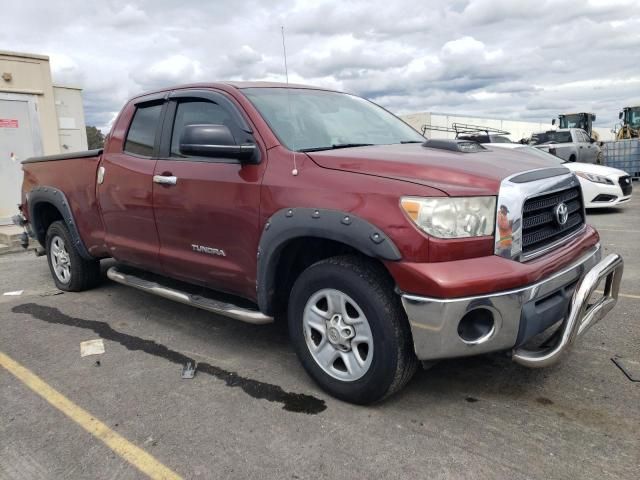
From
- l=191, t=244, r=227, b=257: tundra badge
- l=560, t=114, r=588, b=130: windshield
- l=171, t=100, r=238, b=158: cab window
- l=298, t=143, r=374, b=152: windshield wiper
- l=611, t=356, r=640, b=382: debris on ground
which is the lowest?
l=611, t=356, r=640, b=382: debris on ground

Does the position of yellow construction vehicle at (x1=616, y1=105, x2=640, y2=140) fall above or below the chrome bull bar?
above

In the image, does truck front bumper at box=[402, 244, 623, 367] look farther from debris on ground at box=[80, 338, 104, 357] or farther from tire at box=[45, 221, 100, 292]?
tire at box=[45, 221, 100, 292]

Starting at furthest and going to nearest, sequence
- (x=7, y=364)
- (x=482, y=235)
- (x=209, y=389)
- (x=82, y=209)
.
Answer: (x=82, y=209) < (x=7, y=364) < (x=209, y=389) < (x=482, y=235)

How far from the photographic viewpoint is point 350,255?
9.58ft

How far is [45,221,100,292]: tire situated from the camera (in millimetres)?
5258

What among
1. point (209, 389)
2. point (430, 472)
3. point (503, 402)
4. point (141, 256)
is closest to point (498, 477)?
point (430, 472)

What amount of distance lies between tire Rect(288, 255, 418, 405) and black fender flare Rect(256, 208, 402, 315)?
177 millimetres

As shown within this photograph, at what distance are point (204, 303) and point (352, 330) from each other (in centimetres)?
125

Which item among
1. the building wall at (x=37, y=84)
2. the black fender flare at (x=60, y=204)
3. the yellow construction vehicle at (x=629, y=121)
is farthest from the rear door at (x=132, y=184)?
the yellow construction vehicle at (x=629, y=121)

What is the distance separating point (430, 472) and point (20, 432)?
2.13 metres

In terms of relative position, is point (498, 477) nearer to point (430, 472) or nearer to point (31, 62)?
point (430, 472)

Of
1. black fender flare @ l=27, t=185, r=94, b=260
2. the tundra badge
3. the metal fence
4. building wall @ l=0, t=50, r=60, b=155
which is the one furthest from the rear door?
the metal fence

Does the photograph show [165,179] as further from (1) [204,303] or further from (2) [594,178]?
(2) [594,178]

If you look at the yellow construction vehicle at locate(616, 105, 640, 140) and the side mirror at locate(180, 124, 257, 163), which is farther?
the yellow construction vehicle at locate(616, 105, 640, 140)
